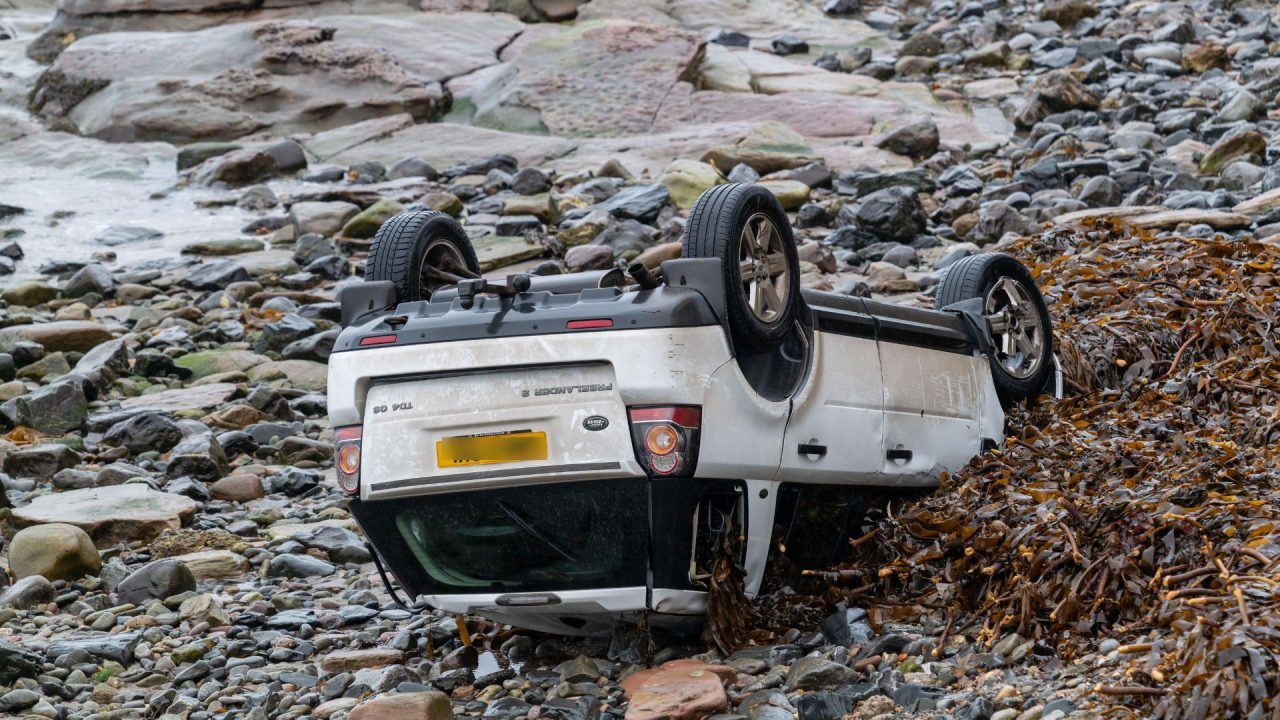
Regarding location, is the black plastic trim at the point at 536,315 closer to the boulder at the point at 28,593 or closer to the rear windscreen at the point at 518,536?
the rear windscreen at the point at 518,536

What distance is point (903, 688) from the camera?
15.5 ft

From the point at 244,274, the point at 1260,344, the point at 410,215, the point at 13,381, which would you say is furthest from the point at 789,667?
the point at 244,274

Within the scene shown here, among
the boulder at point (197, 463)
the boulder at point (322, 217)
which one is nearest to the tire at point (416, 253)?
the boulder at point (197, 463)

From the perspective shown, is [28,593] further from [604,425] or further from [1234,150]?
[1234,150]

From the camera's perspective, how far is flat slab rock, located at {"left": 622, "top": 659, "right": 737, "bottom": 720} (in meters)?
4.84

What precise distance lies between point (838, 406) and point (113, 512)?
453 cm

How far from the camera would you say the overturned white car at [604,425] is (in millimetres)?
5035

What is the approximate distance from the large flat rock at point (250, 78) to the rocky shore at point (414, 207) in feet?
0.21

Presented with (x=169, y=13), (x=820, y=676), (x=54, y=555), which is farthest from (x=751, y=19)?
(x=820, y=676)

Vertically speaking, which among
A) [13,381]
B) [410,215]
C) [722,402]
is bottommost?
[13,381]

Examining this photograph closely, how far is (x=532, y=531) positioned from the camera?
5.21m

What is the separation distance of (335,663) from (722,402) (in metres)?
2.08

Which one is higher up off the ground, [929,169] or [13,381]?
[929,169]

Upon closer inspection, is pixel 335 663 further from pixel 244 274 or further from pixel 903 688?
pixel 244 274
